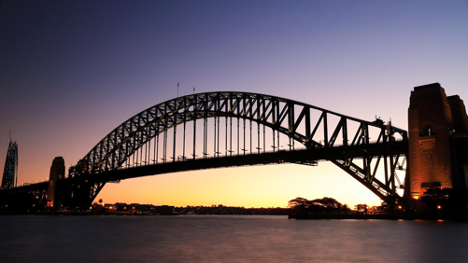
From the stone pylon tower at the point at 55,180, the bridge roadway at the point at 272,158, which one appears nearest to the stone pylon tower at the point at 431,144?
the bridge roadway at the point at 272,158

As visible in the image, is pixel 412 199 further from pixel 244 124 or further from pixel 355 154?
pixel 244 124

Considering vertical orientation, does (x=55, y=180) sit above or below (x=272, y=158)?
below

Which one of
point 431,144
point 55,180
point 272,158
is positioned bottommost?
point 55,180

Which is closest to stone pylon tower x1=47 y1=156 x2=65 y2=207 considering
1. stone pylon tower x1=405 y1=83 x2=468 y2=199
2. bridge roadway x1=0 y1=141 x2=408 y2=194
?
bridge roadway x1=0 y1=141 x2=408 y2=194

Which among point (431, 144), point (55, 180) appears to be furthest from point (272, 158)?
point (55, 180)

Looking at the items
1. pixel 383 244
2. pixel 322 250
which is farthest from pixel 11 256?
pixel 383 244

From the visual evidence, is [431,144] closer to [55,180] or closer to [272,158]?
[272,158]

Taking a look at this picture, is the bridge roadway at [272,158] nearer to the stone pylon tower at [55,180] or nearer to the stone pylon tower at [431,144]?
the stone pylon tower at [431,144]
